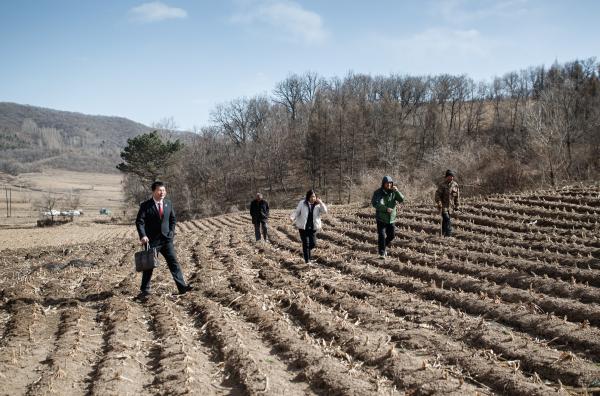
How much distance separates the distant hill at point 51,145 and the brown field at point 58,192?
8338mm

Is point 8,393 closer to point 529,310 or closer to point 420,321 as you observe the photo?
point 420,321

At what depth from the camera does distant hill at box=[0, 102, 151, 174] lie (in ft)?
440

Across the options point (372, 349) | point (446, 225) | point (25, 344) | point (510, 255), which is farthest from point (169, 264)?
point (446, 225)

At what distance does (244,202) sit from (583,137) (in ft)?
103

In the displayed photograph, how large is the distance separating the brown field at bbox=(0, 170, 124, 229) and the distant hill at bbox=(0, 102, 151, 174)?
8.34 meters

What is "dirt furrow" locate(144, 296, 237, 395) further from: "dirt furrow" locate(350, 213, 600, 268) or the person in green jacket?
"dirt furrow" locate(350, 213, 600, 268)

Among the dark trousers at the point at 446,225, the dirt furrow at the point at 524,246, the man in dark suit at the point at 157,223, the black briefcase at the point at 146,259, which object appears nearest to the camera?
the black briefcase at the point at 146,259

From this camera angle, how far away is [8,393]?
13.0 feet

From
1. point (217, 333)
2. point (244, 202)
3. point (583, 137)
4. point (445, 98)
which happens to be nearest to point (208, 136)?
point (244, 202)

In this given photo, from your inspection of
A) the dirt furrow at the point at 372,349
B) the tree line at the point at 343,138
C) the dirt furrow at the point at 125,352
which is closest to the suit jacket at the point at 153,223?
the dirt furrow at the point at 125,352

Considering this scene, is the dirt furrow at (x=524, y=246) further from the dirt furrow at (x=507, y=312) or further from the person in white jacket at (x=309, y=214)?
the person in white jacket at (x=309, y=214)

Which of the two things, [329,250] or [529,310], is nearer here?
[529,310]

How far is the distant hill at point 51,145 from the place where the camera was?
5276 inches

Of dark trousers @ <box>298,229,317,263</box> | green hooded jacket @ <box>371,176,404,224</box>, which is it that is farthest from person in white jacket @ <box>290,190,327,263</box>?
green hooded jacket @ <box>371,176,404,224</box>
